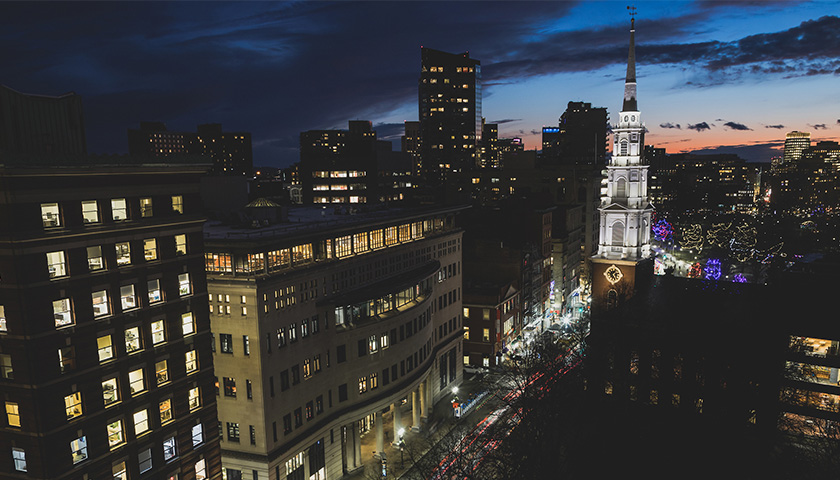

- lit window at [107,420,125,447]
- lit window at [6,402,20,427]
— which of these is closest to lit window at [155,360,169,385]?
→ lit window at [107,420,125,447]

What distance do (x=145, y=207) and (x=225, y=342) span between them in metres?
14.1

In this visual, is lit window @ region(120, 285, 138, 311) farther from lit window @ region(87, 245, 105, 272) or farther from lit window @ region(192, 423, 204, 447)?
lit window @ region(192, 423, 204, 447)

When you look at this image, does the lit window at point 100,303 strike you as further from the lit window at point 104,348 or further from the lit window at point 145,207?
the lit window at point 145,207

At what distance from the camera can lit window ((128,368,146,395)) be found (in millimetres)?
32984

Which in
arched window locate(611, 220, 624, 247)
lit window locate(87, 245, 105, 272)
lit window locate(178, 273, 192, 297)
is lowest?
arched window locate(611, 220, 624, 247)

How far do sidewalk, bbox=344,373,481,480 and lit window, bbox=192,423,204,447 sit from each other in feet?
55.9

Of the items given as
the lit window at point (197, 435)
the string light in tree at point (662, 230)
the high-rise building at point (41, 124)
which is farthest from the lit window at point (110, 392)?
the string light in tree at point (662, 230)

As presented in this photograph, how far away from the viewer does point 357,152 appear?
139375mm

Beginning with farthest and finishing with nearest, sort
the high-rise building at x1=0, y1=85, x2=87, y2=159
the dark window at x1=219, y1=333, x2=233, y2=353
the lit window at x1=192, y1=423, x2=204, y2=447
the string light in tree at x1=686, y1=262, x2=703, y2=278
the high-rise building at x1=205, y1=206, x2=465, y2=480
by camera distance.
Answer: the string light in tree at x1=686, y1=262, x2=703, y2=278 < the dark window at x1=219, y1=333, x2=233, y2=353 < the high-rise building at x1=205, y1=206, x2=465, y2=480 < the lit window at x1=192, y1=423, x2=204, y2=447 < the high-rise building at x1=0, y1=85, x2=87, y2=159

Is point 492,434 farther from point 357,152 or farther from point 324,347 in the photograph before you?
point 357,152

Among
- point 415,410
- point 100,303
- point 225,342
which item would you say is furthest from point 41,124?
point 415,410

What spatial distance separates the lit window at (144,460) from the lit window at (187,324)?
25.8 feet

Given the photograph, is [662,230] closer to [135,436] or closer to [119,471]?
[135,436]

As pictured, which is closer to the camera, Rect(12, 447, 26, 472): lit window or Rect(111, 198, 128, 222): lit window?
Rect(12, 447, 26, 472): lit window
